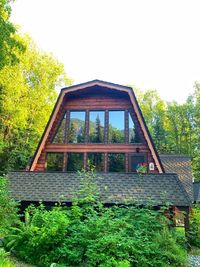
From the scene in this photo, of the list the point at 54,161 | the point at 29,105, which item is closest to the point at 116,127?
the point at 54,161

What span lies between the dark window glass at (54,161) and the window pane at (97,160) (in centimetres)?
156

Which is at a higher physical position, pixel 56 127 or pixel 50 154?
pixel 56 127

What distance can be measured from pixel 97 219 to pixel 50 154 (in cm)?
738

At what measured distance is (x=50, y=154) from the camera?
1462cm

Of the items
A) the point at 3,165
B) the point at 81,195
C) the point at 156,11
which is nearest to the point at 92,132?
the point at 81,195

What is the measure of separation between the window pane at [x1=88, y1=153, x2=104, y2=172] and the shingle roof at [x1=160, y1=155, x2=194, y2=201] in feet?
32.2

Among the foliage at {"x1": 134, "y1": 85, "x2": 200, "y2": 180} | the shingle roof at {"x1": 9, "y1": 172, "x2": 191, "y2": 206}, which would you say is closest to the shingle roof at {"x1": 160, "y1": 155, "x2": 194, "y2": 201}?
the foliage at {"x1": 134, "y1": 85, "x2": 200, "y2": 180}

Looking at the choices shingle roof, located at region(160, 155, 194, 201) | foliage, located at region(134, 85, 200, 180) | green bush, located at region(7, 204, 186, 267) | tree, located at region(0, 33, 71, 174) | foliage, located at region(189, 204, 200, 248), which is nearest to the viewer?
green bush, located at region(7, 204, 186, 267)

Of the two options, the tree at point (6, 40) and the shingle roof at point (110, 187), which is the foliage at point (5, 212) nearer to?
the shingle roof at point (110, 187)

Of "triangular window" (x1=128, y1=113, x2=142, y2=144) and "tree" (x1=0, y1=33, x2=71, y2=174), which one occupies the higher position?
"tree" (x1=0, y1=33, x2=71, y2=174)

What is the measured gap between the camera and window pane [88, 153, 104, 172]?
14129 mm

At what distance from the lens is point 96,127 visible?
14.8m

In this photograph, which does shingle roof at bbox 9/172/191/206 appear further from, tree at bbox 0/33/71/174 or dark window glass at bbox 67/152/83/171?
tree at bbox 0/33/71/174

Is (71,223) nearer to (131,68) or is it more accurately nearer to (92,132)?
(92,132)
